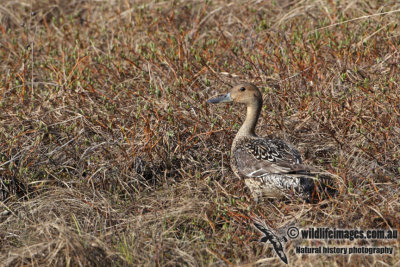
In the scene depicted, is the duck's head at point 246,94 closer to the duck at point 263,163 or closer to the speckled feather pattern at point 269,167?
the duck at point 263,163

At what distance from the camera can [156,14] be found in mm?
6906

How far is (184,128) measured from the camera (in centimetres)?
500

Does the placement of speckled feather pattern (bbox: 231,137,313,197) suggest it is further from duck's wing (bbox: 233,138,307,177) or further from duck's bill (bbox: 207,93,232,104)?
duck's bill (bbox: 207,93,232,104)

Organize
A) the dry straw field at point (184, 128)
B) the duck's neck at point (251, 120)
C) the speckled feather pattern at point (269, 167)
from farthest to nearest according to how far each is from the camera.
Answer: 1. the duck's neck at point (251, 120)
2. the speckled feather pattern at point (269, 167)
3. the dry straw field at point (184, 128)

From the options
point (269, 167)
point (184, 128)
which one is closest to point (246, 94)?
point (184, 128)

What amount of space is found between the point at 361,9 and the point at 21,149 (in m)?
3.85

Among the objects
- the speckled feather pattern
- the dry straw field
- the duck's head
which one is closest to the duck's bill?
the duck's head

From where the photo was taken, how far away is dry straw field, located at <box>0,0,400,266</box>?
3.87 m

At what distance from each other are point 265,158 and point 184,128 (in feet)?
3.01

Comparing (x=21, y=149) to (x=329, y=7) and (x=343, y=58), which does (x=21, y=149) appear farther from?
(x=329, y=7)

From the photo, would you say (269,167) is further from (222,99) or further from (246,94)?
(222,99)

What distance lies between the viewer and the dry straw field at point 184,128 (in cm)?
387

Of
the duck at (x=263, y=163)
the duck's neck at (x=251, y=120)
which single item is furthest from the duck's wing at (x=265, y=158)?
the duck's neck at (x=251, y=120)

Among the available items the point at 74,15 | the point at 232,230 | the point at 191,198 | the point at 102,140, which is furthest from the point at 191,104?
the point at 74,15
